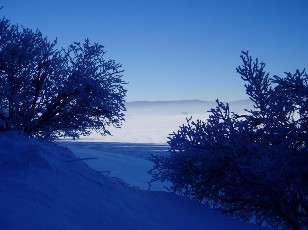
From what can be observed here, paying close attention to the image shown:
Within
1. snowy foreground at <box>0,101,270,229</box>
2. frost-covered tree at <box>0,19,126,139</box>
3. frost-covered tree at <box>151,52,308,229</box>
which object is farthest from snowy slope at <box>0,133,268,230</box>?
frost-covered tree at <box>0,19,126,139</box>

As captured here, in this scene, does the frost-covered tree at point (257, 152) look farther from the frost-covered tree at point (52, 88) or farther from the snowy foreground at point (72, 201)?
the frost-covered tree at point (52, 88)

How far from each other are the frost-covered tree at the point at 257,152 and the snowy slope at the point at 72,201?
100cm

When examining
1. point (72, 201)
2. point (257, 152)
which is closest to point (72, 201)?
point (72, 201)

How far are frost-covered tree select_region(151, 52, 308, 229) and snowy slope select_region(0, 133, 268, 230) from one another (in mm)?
1003

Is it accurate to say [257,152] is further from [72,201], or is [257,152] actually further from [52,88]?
[52,88]

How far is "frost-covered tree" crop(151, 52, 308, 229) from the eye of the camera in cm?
570

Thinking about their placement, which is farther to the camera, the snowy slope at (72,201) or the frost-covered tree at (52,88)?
the frost-covered tree at (52,88)

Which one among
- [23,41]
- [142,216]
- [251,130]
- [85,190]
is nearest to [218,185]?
[251,130]

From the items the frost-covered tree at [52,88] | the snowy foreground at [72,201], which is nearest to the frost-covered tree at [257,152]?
the snowy foreground at [72,201]

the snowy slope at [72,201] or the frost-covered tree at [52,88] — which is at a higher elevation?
the frost-covered tree at [52,88]

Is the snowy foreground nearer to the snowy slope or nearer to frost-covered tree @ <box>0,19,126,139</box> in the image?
the snowy slope

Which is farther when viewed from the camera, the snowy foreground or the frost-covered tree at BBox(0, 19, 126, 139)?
the frost-covered tree at BBox(0, 19, 126, 139)

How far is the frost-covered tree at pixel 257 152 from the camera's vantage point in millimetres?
5695

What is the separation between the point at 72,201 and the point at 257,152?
3.92 meters
